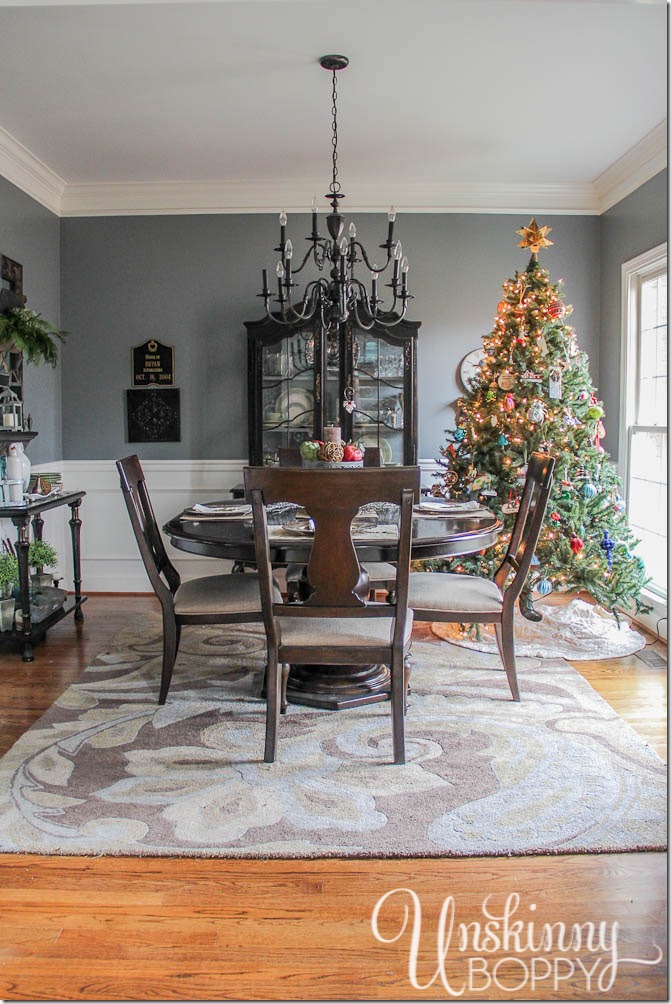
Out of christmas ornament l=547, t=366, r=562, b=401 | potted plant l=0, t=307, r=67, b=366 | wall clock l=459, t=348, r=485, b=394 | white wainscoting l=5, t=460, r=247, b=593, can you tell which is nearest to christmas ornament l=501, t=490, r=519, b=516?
christmas ornament l=547, t=366, r=562, b=401

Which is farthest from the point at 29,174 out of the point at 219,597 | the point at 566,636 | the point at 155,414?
the point at 566,636

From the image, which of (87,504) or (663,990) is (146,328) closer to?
(87,504)

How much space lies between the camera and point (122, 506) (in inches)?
210

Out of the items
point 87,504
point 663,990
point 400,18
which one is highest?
point 400,18

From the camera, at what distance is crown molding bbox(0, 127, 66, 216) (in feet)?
13.9

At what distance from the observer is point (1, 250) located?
14.0 ft

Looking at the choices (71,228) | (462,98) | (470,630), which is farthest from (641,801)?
(71,228)

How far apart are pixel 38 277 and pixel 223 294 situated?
1.14m

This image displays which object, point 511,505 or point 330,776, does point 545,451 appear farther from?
point 330,776

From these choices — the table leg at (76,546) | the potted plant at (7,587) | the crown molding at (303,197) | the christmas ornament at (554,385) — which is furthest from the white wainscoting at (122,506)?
the christmas ornament at (554,385)

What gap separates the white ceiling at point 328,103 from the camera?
2.97 metres

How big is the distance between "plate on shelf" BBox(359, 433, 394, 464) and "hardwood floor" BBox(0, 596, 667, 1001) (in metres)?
3.16

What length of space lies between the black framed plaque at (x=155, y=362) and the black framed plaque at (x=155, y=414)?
66 mm

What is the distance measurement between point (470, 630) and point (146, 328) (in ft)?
9.50
